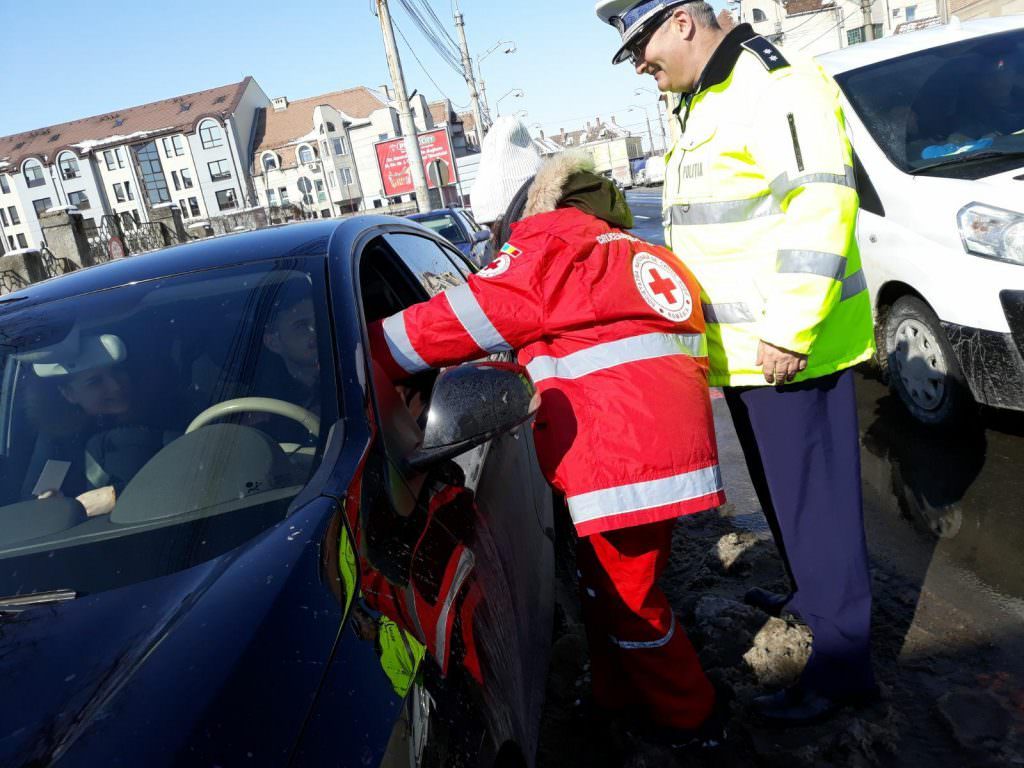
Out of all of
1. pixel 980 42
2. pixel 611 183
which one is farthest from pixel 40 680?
pixel 980 42

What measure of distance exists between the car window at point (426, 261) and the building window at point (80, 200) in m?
76.5

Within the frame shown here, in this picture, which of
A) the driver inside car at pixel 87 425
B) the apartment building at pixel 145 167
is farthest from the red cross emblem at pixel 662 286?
the apartment building at pixel 145 167

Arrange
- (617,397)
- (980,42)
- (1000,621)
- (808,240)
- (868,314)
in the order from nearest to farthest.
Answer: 1. (617,397)
2. (808,240)
3. (868,314)
4. (1000,621)
5. (980,42)

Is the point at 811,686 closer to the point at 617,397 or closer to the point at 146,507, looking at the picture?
the point at 617,397

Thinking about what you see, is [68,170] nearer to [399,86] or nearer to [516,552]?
[399,86]

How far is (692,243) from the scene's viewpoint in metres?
2.39

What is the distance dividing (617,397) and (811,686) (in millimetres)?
1125

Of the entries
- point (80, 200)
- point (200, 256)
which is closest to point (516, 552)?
point (200, 256)

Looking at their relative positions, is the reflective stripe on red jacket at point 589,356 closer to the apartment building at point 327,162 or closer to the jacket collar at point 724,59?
the jacket collar at point 724,59

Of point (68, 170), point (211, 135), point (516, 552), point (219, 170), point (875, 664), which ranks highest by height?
point (211, 135)

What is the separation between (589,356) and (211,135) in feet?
242

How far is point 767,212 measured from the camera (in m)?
2.29

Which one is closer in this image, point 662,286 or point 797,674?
point 662,286

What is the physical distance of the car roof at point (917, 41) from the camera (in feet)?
15.7
